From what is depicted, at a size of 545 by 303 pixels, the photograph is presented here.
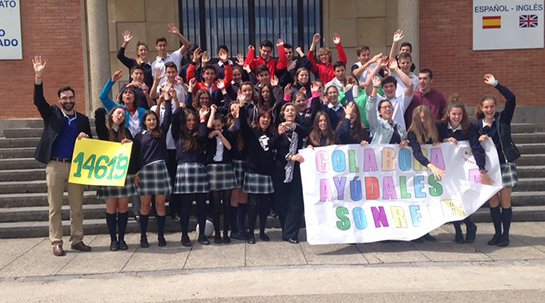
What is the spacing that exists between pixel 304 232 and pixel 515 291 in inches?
125

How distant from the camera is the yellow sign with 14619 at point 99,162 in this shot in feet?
22.8

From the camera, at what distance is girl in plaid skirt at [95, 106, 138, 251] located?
23.2 ft

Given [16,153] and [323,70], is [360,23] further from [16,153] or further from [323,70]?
[16,153]

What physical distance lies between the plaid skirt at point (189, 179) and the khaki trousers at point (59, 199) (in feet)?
4.10

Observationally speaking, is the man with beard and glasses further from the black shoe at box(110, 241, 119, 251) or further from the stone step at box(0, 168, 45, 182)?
the stone step at box(0, 168, 45, 182)

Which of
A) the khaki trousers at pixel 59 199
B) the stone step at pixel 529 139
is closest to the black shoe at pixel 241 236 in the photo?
the khaki trousers at pixel 59 199

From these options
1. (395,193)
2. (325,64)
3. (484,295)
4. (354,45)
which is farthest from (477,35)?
(484,295)

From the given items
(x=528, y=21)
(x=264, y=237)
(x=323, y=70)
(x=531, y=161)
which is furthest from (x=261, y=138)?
(x=528, y=21)

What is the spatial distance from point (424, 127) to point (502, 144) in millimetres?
978

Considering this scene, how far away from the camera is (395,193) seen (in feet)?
Answer: 23.6

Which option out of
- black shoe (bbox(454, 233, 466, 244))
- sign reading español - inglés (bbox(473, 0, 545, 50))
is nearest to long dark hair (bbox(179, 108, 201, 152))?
black shoe (bbox(454, 233, 466, 244))

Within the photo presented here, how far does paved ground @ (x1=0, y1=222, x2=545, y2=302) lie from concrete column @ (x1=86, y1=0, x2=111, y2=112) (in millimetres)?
4838

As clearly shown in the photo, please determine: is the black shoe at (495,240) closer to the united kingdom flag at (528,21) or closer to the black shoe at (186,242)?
the black shoe at (186,242)

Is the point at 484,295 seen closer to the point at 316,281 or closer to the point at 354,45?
the point at 316,281
